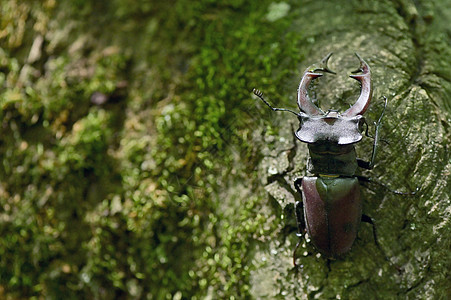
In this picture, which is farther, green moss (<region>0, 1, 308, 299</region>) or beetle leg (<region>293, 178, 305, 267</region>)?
green moss (<region>0, 1, 308, 299</region>)

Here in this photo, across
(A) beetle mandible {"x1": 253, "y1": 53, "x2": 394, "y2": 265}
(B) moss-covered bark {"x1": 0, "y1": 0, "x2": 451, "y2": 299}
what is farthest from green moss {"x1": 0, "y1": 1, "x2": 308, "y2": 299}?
(A) beetle mandible {"x1": 253, "y1": 53, "x2": 394, "y2": 265}

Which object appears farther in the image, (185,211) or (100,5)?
(100,5)

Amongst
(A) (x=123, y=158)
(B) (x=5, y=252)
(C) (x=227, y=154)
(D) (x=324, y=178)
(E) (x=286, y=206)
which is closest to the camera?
(D) (x=324, y=178)

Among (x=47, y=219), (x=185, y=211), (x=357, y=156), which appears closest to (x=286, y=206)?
(x=357, y=156)

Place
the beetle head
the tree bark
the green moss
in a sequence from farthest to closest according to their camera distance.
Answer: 1. the green moss
2. the tree bark
3. the beetle head

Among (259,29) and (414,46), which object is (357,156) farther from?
(259,29)

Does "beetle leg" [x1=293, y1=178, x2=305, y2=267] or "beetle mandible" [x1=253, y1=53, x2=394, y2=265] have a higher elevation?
"beetle mandible" [x1=253, y1=53, x2=394, y2=265]

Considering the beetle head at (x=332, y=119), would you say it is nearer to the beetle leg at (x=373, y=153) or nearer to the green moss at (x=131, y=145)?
the beetle leg at (x=373, y=153)

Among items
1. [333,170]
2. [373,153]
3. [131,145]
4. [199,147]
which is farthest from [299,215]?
[131,145]

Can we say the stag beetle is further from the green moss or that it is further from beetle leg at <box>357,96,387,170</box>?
the green moss
